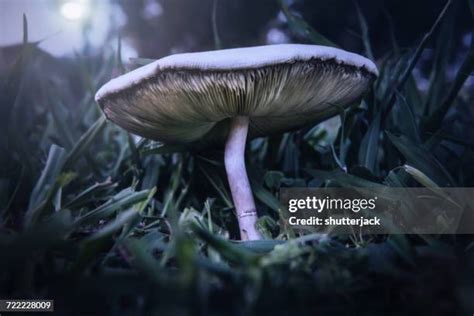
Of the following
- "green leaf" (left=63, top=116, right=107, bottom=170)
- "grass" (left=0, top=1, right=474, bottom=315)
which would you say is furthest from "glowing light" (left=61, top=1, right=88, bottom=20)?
"green leaf" (left=63, top=116, right=107, bottom=170)

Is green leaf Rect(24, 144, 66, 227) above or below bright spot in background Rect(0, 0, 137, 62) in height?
below

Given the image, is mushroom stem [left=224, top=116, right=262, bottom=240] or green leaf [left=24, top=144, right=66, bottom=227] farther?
mushroom stem [left=224, top=116, right=262, bottom=240]

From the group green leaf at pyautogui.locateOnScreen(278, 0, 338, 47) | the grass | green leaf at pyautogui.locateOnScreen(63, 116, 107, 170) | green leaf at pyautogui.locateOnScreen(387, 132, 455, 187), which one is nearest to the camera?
the grass

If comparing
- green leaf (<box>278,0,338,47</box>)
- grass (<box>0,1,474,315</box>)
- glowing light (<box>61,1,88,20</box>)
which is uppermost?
glowing light (<box>61,1,88,20</box>)

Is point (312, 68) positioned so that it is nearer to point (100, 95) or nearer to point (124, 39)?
point (100, 95)

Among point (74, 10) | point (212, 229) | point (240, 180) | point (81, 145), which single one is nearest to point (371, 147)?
point (240, 180)

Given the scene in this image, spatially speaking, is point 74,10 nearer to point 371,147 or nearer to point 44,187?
point 44,187

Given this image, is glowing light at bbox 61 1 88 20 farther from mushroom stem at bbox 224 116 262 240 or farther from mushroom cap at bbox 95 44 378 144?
mushroom stem at bbox 224 116 262 240
